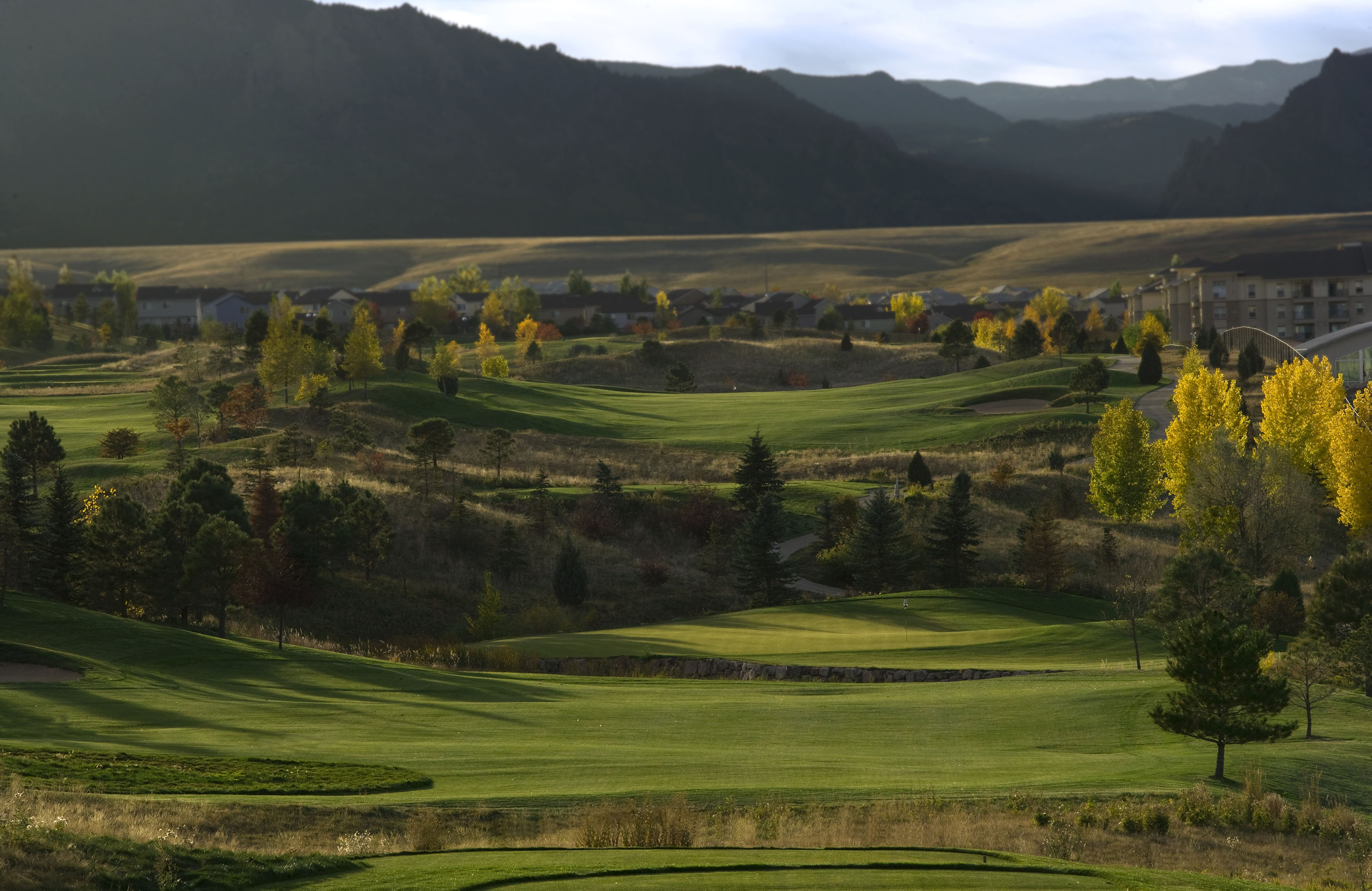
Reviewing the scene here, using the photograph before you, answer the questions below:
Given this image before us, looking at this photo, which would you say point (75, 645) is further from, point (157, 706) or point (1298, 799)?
point (1298, 799)

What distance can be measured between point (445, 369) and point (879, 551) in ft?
158

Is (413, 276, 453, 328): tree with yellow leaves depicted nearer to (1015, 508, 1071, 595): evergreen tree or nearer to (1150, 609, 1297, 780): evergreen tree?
(1015, 508, 1071, 595): evergreen tree

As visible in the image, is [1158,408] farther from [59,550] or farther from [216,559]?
[59,550]

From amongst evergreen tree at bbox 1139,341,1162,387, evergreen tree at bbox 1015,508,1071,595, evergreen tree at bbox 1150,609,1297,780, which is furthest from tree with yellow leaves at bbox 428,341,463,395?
evergreen tree at bbox 1150,609,1297,780

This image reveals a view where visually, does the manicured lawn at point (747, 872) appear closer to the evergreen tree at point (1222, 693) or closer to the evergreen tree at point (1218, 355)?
the evergreen tree at point (1222, 693)

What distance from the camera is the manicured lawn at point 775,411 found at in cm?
7794

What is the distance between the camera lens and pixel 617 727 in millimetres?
24562

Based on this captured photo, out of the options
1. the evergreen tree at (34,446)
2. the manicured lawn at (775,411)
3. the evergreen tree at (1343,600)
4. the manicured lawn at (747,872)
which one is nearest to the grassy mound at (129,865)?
the manicured lawn at (747,872)

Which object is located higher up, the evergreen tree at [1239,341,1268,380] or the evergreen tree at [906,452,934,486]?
the evergreen tree at [1239,341,1268,380]

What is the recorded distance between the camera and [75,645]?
29.1 metres

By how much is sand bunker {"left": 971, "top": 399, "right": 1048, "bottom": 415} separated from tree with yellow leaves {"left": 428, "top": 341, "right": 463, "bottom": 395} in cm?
3629

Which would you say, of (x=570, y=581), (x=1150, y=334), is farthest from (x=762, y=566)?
(x=1150, y=334)

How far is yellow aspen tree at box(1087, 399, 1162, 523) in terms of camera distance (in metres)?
55.8

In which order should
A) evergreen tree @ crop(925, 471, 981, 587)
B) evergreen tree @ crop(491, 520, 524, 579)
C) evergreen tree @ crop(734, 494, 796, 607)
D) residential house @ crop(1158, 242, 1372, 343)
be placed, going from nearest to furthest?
evergreen tree @ crop(734, 494, 796, 607) < evergreen tree @ crop(925, 471, 981, 587) < evergreen tree @ crop(491, 520, 524, 579) < residential house @ crop(1158, 242, 1372, 343)
